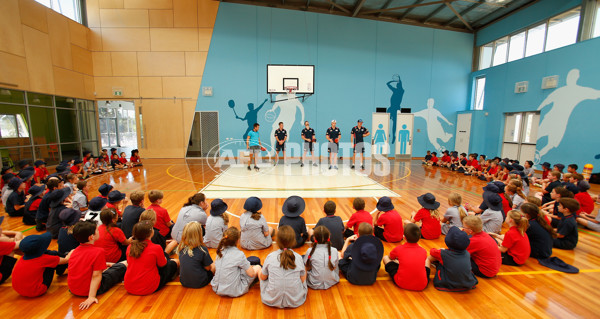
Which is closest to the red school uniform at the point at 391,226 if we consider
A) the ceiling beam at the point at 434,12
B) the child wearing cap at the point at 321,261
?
the child wearing cap at the point at 321,261

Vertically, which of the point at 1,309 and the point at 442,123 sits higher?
the point at 442,123

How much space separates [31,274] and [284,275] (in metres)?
2.60

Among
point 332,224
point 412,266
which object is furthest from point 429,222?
point 332,224

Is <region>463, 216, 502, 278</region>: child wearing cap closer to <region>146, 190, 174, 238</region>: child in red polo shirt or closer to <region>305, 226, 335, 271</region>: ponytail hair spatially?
<region>305, 226, 335, 271</region>: ponytail hair

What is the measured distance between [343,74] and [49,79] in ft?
41.9

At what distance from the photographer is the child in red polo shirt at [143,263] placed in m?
2.66

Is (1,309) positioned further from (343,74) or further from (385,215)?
(343,74)

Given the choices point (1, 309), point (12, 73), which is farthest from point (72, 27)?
point (1, 309)

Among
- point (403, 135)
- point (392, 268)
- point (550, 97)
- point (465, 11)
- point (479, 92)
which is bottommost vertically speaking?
point (392, 268)

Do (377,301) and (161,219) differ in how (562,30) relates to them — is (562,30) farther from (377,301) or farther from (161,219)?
(161,219)

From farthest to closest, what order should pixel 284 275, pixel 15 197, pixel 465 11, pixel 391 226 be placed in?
1. pixel 465 11
2. pixel 15 197
3. pixel 391 226
4. pixel 284 275

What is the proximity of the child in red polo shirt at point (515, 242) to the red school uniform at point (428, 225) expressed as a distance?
0.90m

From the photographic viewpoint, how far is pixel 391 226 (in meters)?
4.18

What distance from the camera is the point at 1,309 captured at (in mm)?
2615
